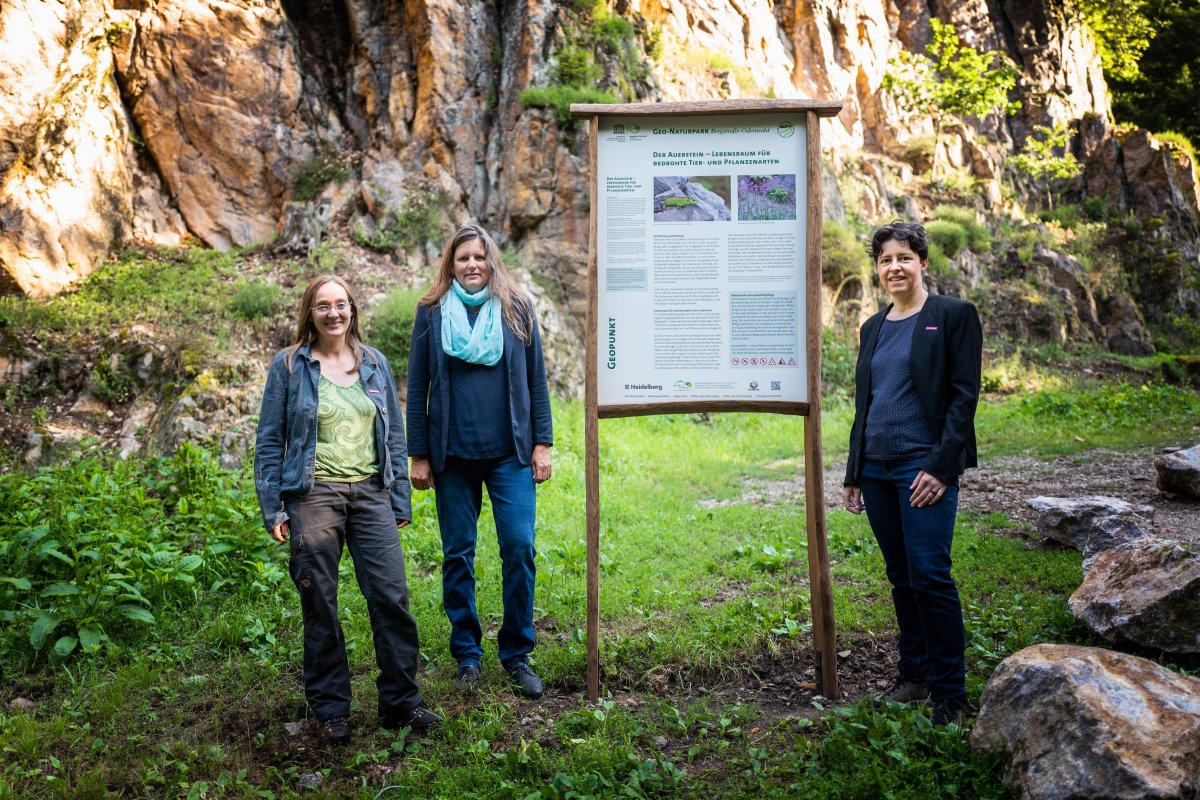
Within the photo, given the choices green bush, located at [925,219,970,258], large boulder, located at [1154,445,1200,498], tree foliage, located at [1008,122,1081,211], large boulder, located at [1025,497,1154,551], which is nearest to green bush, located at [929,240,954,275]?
green bush, located at [925,219,970,258]

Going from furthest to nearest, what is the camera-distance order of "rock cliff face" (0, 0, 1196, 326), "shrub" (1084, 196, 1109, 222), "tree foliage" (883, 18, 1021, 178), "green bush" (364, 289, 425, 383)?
"shrub" (1084, 196, 1109, 222) → "tree foliage" (883, 18, 1021, 178) → "rock cliff face" (0, 0, 1196, 326) → "green bush" (364, 289, 425, 383)

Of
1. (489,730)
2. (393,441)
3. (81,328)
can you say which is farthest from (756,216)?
(81,328)

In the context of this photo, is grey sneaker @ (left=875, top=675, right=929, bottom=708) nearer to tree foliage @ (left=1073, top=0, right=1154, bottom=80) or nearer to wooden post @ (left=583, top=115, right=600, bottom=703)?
wooden post @ (left=583, top=115, right=600, bottom=703)

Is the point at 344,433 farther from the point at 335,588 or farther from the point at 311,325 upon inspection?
the point at 335,588

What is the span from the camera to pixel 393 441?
3.82 meters

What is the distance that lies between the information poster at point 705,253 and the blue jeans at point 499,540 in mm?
699

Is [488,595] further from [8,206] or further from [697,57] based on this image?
[697,57]

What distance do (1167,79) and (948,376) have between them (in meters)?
33.1

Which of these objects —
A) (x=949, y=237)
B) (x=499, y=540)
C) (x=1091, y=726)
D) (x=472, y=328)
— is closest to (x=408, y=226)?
(x=472, y=328)

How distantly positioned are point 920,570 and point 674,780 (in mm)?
1315

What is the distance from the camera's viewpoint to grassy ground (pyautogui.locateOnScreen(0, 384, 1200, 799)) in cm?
313

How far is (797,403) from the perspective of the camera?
3.77 meters

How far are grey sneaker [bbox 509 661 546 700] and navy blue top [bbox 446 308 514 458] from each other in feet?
3.51

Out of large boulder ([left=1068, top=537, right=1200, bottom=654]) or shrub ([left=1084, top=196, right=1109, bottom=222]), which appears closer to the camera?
large boulder ([left=1068, top=537, right=1200, bottom=654])
